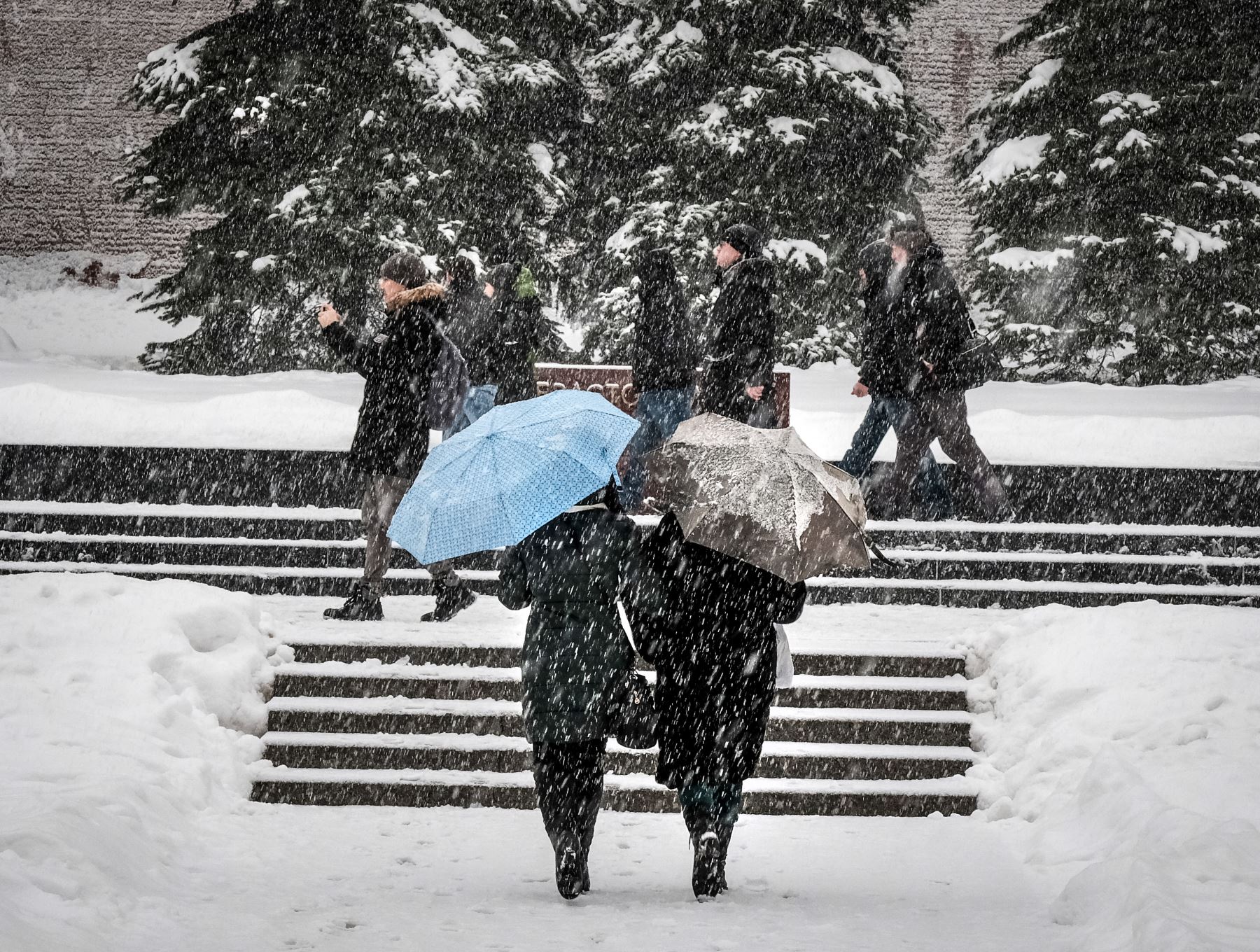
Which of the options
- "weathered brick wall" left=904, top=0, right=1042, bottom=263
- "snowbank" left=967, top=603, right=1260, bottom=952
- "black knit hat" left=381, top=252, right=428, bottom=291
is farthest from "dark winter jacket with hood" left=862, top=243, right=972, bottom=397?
"weathered brick wall" left=904, top=0, right=1042, bottom=263

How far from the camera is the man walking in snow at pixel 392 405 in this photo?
652 cm

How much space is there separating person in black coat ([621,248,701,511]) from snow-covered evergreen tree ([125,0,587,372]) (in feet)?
20.7

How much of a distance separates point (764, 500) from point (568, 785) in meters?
1.06

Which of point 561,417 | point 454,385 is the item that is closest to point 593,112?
point 454,385

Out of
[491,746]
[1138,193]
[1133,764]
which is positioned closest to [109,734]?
[491,746]

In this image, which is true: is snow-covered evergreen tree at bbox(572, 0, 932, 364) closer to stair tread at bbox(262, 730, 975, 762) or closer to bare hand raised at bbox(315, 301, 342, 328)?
bare hand raised at bbox(315, 301, 342, 328)

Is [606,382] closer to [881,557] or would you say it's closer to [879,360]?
[879,360]

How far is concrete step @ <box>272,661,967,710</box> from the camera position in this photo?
19.6ft

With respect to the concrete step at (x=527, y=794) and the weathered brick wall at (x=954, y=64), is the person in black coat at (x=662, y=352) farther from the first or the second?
the weathered brick wall at (x=954, y=64)

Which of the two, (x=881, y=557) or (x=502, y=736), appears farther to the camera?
(x=881, y=557)

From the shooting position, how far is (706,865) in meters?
4.22

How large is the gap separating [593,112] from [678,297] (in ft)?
26.9

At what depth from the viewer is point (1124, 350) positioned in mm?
16375

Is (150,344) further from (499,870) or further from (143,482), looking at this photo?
(499,870)
